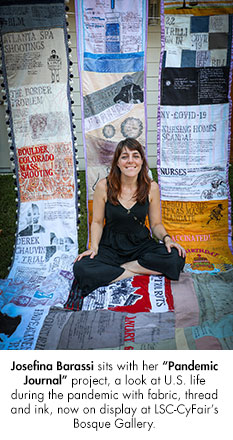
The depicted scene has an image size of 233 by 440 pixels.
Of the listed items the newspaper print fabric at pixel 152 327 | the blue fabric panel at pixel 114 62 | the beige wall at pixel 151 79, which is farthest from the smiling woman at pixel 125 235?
the beige wall at pixel 151 79

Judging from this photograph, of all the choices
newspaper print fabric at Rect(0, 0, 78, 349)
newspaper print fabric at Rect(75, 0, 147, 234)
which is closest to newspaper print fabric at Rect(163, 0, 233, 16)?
newspaper print fabric at Rect(75, 0, 147, 234)

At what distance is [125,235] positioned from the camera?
2.87m

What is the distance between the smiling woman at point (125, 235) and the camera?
2.66 meters

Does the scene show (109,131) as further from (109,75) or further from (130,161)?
(130,161)

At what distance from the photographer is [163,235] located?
287cm

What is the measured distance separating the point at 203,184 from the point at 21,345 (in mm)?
2245

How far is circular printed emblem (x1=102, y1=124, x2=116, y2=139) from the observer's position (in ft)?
11.2

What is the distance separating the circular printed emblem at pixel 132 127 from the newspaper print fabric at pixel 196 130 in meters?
0.20

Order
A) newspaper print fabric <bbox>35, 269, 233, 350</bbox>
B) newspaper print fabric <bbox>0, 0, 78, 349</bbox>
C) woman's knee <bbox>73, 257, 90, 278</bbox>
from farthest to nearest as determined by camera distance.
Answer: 1. newspaper print fabric <bbox>0, 0, 78, 349</bbox>
2. woman's knee <bbox>73, 257, 90, 278</bbox>
3. newspaper print fabric <bbox>35, 269, 233, 350</bbox>

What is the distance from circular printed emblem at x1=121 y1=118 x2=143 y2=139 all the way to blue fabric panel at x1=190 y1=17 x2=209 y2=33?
0.90 meters

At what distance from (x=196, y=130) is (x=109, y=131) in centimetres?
82

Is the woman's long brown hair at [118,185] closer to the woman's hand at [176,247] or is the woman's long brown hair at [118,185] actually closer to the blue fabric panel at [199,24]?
the woman's hand at [176,247]

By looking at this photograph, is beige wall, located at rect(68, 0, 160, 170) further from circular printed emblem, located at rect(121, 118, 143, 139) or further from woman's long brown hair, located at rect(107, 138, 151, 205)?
woman's long brown hair, located at rect(107, 138, 151, 205)

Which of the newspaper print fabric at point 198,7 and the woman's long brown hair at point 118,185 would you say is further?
the newspaper print fabric at point 198,7
